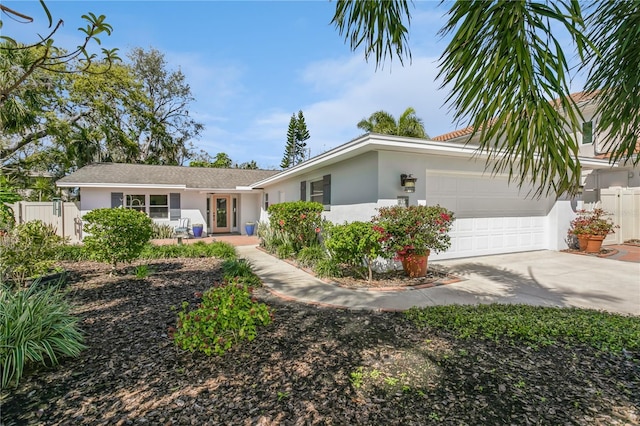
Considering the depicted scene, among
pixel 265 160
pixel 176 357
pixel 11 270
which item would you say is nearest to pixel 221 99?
pixel 11 270

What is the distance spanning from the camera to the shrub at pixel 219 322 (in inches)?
119

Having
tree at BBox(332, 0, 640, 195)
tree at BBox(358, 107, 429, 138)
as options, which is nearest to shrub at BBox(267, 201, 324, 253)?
tree at BBox(332, 0, 640, 195)

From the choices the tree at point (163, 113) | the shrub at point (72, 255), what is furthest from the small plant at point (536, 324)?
the tree at point (163, 113)

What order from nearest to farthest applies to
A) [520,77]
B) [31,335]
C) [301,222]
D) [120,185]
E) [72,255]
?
[520,77], [31,335], [72,255], [301,222], [120,185]

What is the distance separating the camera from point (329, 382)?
104 inches

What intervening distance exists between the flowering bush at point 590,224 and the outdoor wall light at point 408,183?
6.71m

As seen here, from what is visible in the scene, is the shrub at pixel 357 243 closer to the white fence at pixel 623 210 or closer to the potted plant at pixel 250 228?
the white fence at pixel 623 210

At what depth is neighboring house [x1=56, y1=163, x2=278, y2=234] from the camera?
13938 mm

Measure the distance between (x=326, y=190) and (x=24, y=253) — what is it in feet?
23.1

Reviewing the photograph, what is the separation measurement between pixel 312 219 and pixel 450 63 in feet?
23.4

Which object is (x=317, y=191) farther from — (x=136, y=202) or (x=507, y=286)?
(x=136, y=202)

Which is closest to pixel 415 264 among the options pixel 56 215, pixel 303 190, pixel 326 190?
pixel 326 190

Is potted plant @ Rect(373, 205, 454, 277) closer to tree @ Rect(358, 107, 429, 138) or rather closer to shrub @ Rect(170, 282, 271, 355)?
shrub @ Rect(170, 282, 271, 355)

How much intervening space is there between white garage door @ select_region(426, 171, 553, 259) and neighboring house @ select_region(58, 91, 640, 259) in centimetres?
3
